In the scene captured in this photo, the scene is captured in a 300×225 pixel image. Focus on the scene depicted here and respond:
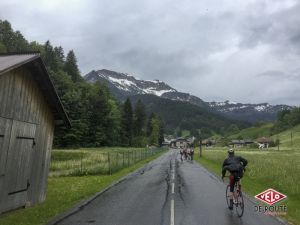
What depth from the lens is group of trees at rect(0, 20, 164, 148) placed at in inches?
3804

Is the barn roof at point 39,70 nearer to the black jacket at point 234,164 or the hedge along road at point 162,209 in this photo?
the hedge along road at point 162,209

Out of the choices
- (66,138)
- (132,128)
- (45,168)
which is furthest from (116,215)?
(132,128)

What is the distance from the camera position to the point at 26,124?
15086mm

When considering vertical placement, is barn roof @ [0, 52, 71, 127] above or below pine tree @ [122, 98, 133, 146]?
below

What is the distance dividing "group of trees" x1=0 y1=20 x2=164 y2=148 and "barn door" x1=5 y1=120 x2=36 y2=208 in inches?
2787

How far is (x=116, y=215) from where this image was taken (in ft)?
42.6

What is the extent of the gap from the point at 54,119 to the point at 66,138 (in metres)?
75.7

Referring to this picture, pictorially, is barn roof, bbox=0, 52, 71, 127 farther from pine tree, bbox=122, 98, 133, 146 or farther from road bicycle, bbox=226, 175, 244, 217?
pine tree, bbox=122, 98, 133, 146

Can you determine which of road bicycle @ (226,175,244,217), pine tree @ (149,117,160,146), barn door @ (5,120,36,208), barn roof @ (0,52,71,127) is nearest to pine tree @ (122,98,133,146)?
pine tree @ (149,117,160,146)

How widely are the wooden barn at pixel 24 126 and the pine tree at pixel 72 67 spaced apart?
363 feet

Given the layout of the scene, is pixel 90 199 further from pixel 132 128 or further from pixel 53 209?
pixel 132 128

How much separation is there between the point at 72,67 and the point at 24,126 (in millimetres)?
115204

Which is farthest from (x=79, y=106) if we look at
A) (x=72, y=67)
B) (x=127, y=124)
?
(x=127, y=124)

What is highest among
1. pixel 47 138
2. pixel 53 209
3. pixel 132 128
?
pixel 132 128
